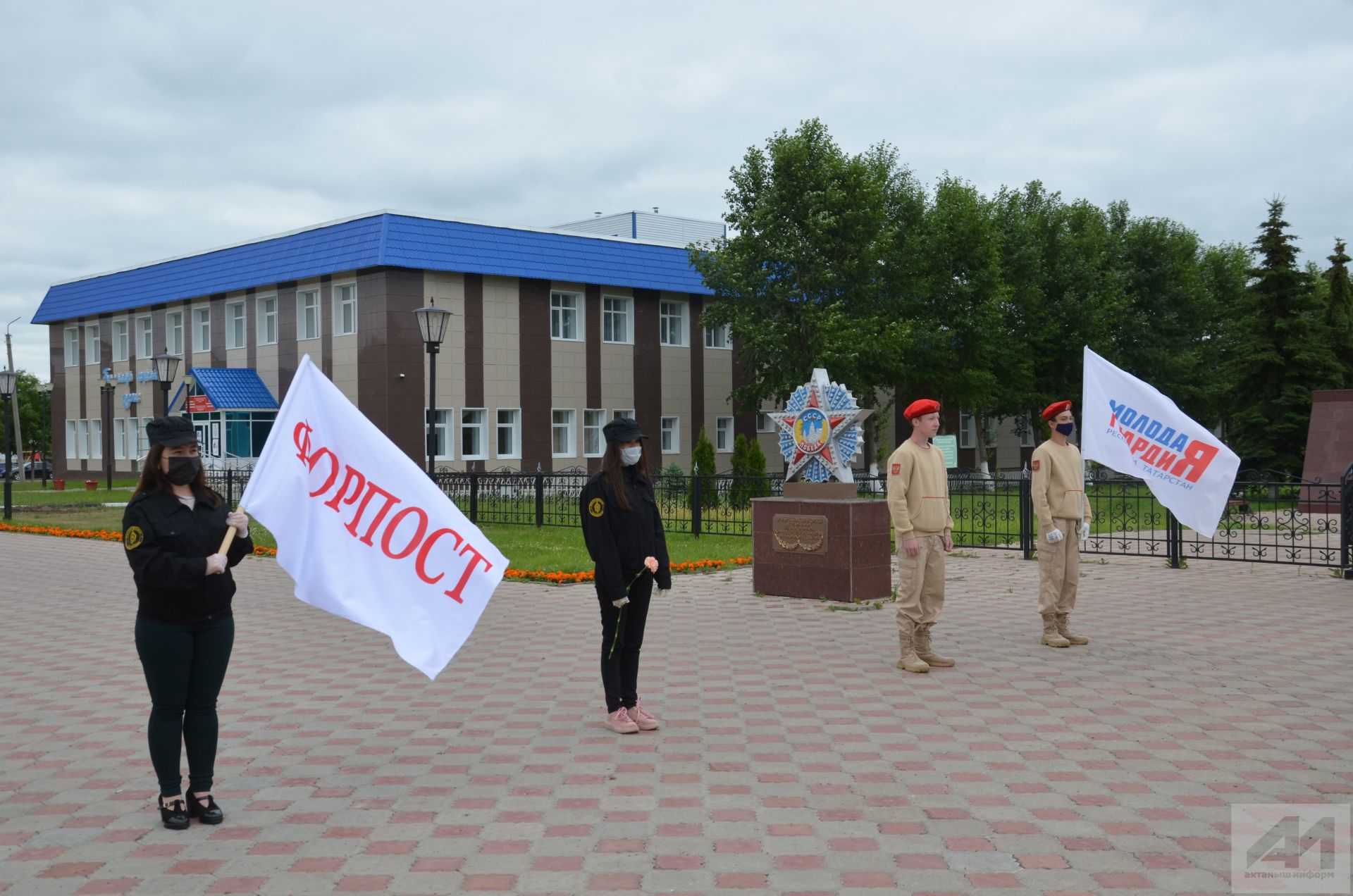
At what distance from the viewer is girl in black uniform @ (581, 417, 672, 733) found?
688 cm

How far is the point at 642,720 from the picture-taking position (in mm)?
7023

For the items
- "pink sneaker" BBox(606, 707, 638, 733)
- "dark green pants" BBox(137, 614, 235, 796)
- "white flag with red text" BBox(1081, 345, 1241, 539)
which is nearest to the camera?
"dark green pants" BBox(137, 614, 235, 796)

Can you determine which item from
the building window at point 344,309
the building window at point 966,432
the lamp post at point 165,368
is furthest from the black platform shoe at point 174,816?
the building window at point 966,432

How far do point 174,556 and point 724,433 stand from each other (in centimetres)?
4140

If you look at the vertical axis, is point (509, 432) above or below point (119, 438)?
below

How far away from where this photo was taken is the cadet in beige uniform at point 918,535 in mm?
8648

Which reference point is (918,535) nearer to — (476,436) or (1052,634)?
(1052,634)

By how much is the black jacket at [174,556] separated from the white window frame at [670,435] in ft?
126

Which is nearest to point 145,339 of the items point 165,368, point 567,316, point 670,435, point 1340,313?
point 165,368

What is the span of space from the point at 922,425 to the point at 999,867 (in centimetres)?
463

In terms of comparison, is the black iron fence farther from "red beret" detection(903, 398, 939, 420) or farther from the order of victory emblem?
"red beret" detection(903, 398, 939, 420)

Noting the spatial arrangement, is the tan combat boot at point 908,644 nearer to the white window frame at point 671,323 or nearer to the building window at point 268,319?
the white window frame at point 671,323

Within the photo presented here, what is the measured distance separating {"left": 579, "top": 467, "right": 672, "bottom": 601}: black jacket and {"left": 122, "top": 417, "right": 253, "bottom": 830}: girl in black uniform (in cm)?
214

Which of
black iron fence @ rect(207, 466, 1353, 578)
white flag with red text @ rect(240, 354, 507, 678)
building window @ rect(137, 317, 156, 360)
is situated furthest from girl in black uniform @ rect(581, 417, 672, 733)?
building window @ rect(137, 317, 156, 360)
